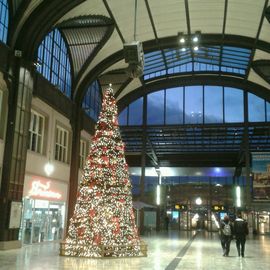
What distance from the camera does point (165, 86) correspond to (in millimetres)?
33844

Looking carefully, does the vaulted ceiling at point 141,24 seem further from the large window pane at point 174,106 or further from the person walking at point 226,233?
the person walking at point 226,233

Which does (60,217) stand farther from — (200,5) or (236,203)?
(236,203)

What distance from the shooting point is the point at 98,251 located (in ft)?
40.9

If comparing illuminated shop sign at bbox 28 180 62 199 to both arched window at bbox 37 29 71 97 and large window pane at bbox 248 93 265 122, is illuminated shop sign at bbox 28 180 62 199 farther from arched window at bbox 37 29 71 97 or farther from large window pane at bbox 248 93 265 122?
large window pane at bbox 248 93 265 122

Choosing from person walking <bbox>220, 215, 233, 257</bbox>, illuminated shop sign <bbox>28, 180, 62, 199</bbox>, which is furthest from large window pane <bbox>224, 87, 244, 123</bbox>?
person walking <bbox>220, 215, 233, 257</bbox>

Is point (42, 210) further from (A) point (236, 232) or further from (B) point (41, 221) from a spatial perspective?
(A) point (236, 232)

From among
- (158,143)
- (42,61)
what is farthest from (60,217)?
(158,143)

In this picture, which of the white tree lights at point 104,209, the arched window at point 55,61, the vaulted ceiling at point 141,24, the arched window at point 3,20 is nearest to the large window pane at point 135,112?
the vaulted ceiling at point 141,24

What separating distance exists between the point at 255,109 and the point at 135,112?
9.62m

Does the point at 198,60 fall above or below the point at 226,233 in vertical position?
above

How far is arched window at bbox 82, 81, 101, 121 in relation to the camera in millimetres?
27234

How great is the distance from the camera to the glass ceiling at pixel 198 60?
2813 centimetres

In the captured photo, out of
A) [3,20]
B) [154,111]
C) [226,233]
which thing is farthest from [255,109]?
[3,20]

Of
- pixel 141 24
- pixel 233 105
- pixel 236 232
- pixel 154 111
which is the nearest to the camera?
pixel 236 232
